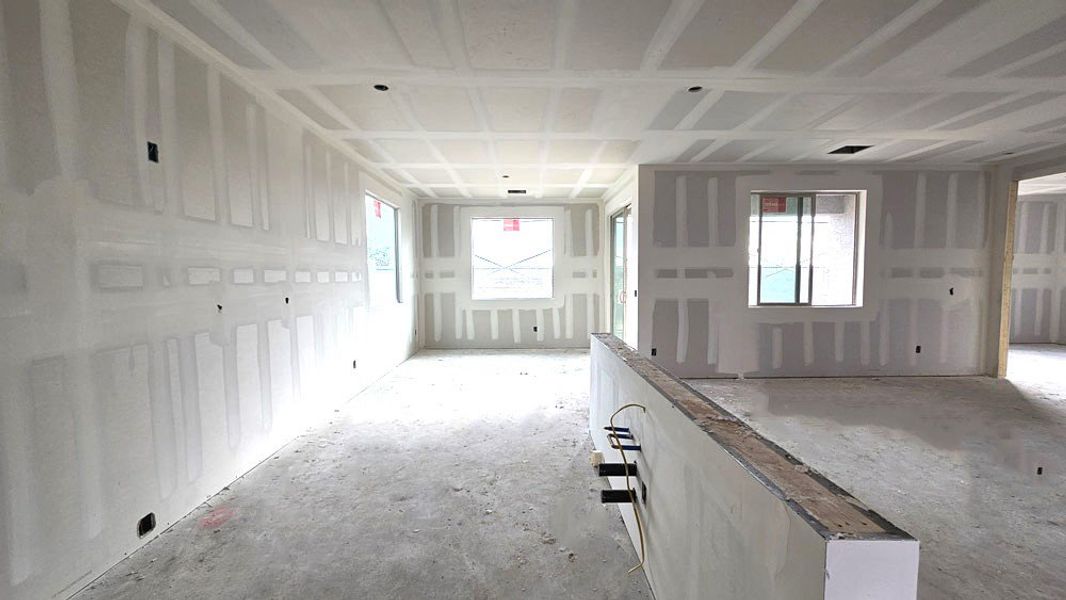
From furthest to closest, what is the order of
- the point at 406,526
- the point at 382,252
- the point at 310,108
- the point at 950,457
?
the point at 382,252 < the point at 310,108 < the point at 950,457 < the point at 406,526

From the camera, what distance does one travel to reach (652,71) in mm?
2490

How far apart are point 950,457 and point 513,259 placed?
5664 mm

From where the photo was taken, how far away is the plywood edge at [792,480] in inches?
26.2

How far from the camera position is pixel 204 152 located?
222 centimetres

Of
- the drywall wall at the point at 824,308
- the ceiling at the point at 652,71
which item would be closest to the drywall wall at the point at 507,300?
the drywall wall at the point at 824,308

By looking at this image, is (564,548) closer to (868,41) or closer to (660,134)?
(868,41)

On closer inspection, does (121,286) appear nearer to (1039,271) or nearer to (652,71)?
(652,71)

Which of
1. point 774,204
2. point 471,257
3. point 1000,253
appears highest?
point 774,204

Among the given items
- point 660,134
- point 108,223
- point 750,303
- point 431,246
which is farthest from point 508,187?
point 108,223

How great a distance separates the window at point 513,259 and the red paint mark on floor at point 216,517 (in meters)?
4.96

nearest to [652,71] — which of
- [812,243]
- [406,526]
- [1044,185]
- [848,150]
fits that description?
[406,526]

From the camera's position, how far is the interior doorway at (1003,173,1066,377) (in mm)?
6828

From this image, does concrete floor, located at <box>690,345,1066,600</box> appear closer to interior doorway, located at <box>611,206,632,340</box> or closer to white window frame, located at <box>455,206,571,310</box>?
interior doorway, located at <box>611,206,632,340</box>

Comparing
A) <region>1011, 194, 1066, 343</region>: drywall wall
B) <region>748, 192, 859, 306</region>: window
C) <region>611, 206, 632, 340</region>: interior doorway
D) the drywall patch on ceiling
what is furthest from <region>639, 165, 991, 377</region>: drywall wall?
<region>1011, 194, 1066, 343</region>: drywall wall
